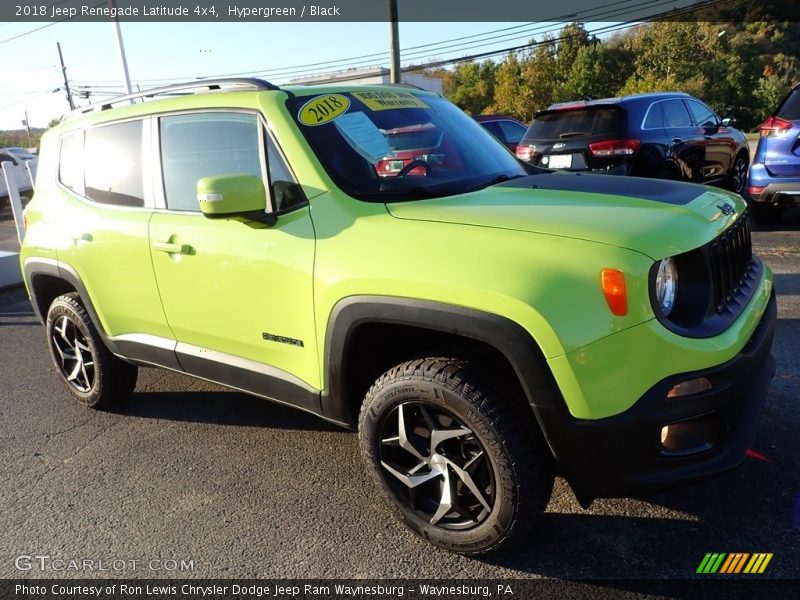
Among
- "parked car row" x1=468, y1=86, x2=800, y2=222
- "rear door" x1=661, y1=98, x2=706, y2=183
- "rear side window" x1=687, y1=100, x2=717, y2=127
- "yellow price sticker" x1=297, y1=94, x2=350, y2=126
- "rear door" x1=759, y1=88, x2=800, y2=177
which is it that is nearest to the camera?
"yellow price sticker" x1=297, y1=94, x2=350, y2=126

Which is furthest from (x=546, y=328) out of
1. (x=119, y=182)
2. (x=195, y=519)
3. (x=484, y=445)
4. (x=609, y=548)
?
(x=119, y=182)

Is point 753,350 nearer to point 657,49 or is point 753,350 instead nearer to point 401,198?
point 401,198

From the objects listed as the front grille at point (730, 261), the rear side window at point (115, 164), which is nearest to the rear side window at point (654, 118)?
the front grille at point (730, 261)

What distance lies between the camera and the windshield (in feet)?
8.77

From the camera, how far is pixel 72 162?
12.5ft

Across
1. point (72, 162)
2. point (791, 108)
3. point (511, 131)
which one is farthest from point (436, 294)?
point (511, 131)

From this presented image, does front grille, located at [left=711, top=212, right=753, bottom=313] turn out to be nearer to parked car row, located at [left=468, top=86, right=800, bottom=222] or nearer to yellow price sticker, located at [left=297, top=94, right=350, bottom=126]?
yellow price sticker, located at [left=297, top=94, right=350, bottom=126]

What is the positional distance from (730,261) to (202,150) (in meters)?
2.43

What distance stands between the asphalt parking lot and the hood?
3.40ft

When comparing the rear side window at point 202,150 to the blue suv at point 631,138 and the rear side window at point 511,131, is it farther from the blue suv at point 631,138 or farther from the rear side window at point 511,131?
the rear side window at point 511,131

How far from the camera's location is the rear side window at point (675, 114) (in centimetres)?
787

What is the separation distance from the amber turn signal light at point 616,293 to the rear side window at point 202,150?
5.34ft

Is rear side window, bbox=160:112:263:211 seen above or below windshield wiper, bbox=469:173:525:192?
above

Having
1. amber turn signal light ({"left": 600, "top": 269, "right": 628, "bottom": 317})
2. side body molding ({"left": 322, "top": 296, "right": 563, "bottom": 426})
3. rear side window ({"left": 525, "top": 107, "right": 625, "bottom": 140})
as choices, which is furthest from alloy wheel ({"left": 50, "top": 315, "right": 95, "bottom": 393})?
rear side window ({"left": 525, "top": 107, "right": 625, "bottom": 140})
